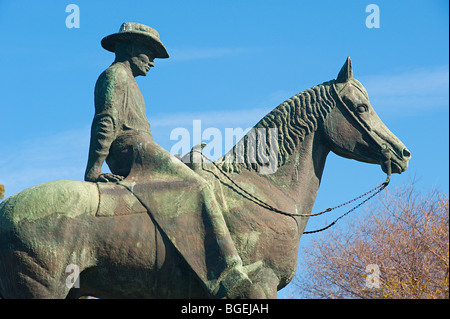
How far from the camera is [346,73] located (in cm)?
755

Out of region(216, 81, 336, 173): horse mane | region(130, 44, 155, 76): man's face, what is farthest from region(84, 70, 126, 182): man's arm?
region(216, 81, 336, 173): horse mane

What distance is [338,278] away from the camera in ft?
81.5

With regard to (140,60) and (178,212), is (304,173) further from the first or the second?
(140,60)

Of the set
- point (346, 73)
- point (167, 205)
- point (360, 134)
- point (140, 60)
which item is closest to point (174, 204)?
point (167, 205)

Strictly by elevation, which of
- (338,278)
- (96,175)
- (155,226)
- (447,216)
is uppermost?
(447,216)

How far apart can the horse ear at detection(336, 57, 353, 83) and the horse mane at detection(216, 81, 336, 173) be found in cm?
22

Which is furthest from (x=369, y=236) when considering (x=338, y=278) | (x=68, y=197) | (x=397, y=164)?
(x=68, y=197)

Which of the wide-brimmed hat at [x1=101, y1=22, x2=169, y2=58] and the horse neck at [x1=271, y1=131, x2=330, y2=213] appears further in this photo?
the wide-brimmed hat at [x1=101, y1=22, x2=169, y2=58]

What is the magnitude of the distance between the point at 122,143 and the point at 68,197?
866 mm

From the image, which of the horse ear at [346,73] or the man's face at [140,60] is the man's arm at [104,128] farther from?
the horse ear at [346,73]

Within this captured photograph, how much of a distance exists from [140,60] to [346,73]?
226cm

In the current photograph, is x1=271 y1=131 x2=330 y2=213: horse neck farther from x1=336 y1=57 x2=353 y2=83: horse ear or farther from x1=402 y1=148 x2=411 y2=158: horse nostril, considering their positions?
x1=402 y1=148 x2=411 y2=158: horse nostril

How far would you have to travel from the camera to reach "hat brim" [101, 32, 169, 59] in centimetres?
737
